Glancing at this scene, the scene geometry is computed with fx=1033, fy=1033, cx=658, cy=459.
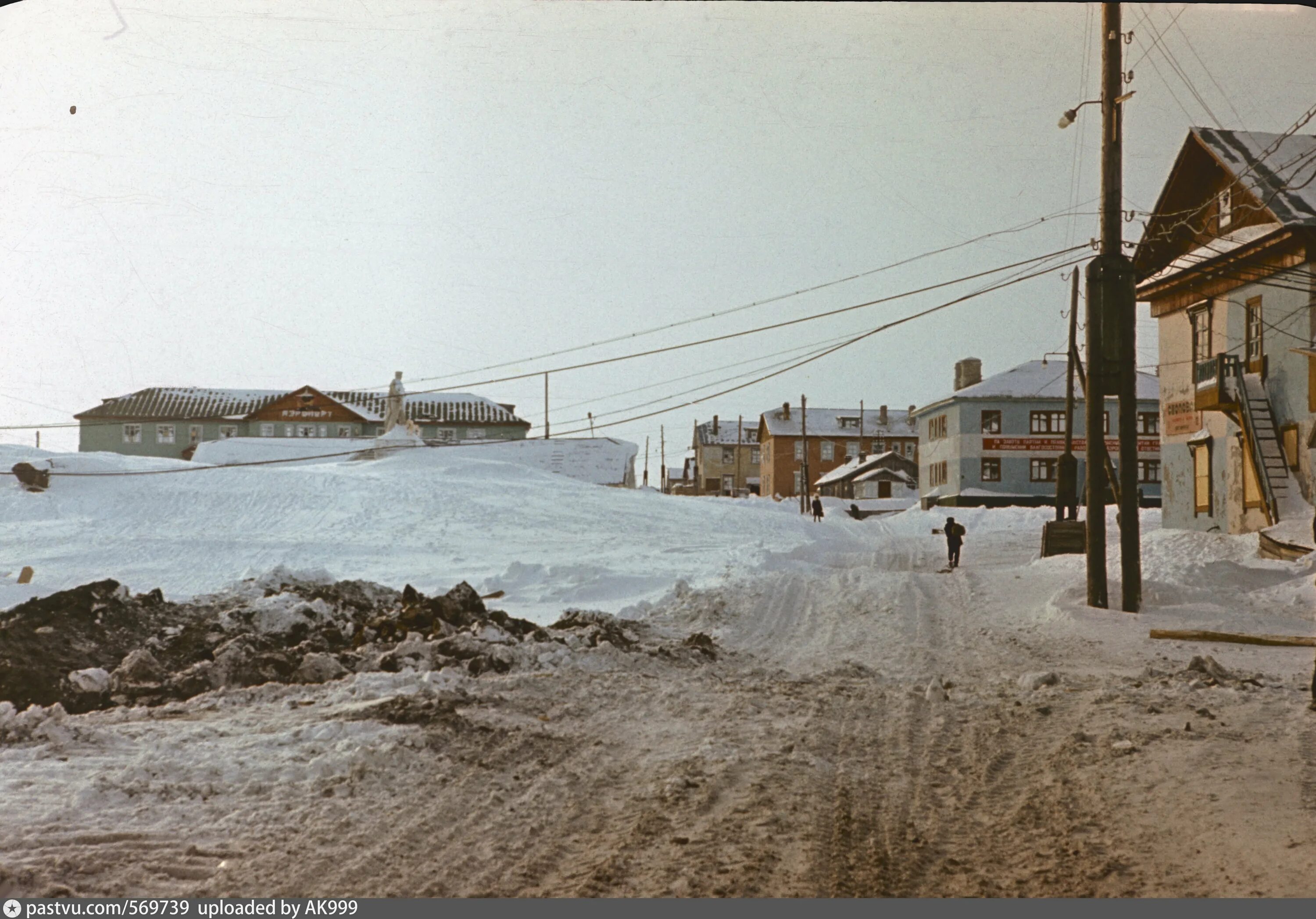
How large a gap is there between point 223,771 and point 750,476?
74629mm

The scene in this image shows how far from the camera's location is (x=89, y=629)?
946cm

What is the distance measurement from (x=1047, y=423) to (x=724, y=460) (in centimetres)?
4738

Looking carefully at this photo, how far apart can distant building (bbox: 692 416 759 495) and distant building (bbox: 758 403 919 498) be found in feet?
30.6

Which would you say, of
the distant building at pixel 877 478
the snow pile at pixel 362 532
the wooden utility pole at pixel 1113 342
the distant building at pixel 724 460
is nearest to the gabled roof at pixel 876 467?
the distant building at pixel 877 478

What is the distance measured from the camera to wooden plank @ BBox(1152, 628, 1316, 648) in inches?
428

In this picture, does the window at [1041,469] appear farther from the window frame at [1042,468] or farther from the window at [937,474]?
the window at [937,474]

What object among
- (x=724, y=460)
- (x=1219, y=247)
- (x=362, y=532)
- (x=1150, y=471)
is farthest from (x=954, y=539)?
(x=724, y=460)

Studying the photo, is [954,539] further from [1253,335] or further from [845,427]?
[845,427]

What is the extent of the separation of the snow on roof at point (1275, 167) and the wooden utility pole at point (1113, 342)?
1.10 m

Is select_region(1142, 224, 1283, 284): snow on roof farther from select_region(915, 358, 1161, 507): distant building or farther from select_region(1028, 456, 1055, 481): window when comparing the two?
select_region(1028, 456, 1055, 481): window

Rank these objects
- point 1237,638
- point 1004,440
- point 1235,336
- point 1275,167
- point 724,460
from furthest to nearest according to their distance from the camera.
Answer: point 724,460, point 1004,440, point 1235,336, point 1275,167, point 1237,638

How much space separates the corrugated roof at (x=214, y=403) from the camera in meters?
9.07

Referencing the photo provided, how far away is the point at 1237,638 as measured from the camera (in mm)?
11109

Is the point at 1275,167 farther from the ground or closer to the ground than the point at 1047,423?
farther from the ground
